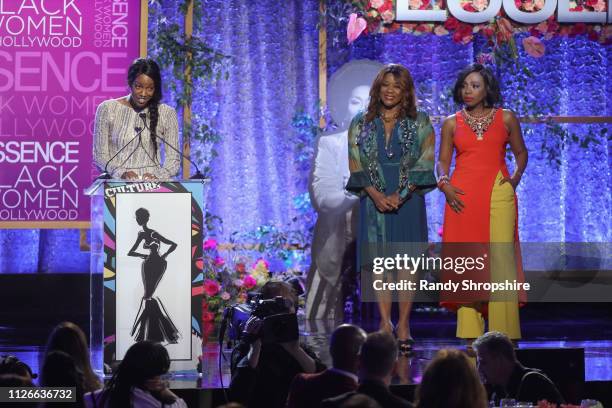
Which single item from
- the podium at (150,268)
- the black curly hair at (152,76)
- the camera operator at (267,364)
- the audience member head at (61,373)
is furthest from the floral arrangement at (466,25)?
the audience member head at (61,373)

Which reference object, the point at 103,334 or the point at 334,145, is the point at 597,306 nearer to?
the point at 334,145

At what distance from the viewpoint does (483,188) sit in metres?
6.25

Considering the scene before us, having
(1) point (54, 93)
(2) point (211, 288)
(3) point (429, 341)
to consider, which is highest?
(1) point (54, 93)

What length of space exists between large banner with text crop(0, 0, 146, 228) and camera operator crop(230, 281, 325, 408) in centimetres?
411

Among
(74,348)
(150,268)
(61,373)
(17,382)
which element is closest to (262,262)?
(150,268)

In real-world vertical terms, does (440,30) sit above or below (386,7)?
below

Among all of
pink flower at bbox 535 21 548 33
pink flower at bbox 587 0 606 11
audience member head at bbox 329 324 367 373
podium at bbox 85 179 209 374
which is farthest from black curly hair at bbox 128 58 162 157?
pink flower at bbox 587 0 606 11

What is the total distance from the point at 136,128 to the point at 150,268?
0.84 metres

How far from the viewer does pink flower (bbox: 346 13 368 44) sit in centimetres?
866

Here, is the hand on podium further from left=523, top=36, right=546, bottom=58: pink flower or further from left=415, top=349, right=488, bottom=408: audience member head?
left=523, top=36, right=546, bottom=58: pink flower

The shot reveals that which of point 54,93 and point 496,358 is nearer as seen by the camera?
point 496,358

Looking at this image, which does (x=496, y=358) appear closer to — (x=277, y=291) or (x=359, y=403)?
(x=277, y=291)

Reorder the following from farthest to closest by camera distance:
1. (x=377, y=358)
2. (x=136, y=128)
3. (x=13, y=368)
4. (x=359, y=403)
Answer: (x=136, y=128) < (x=13, y=368) < (x=377, y=358) < (x=359, y=403)

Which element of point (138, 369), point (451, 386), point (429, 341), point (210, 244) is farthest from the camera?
point (210, 244)
